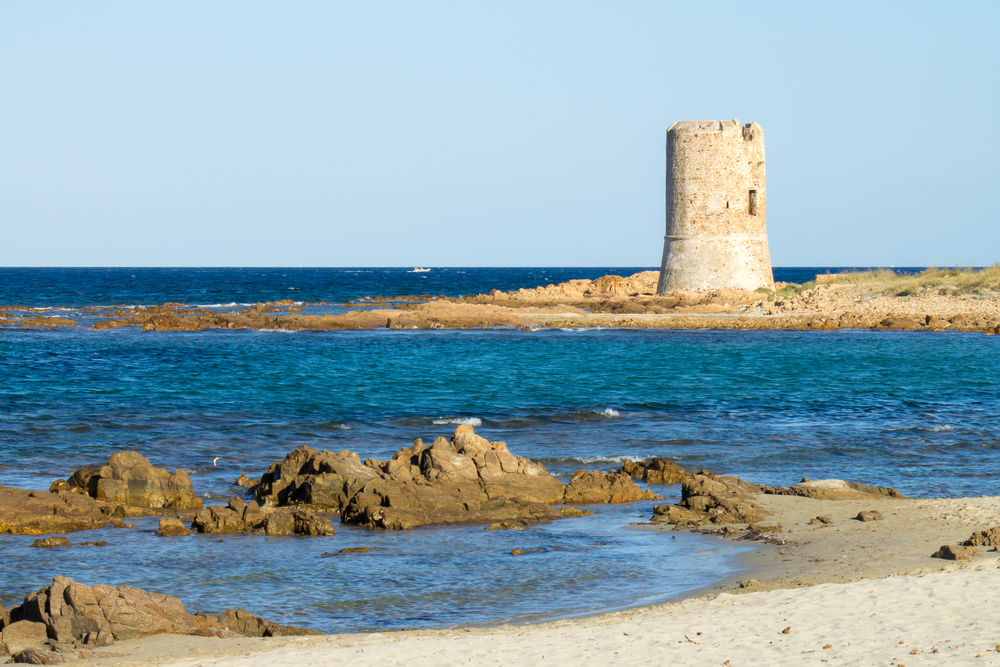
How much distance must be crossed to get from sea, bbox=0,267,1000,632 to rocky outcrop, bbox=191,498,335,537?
0.73ft

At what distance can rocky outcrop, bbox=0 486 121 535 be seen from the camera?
1168 cm

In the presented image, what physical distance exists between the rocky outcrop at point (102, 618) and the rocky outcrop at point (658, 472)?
735cm

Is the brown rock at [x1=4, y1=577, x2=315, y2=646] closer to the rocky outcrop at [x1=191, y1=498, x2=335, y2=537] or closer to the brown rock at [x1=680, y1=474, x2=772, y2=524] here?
the rocky outcrop at [x1=191, y1=498, x2=335, y2=537]

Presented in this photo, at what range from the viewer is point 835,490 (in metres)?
13.0

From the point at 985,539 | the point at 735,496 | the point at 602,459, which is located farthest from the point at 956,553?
the point at 602,459

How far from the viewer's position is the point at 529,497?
12.9m

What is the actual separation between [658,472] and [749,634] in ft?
23.6

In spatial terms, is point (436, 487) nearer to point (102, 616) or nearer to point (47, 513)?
point (47, 513)

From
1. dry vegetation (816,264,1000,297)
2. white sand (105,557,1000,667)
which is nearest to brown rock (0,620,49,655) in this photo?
white sand (105,557,1000,667)

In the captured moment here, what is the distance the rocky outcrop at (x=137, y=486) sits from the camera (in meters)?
12.8

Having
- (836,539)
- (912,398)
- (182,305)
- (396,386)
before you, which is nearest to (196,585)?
(836,539)

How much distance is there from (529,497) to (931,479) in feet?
19.3

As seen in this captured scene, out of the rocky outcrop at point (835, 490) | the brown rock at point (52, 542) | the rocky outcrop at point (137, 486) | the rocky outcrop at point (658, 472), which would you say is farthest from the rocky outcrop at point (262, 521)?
the rocky outcrop at point (835, 490)

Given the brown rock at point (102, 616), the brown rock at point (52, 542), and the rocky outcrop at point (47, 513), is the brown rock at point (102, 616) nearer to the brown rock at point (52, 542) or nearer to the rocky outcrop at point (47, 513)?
the brown rock at point (52, 542)
